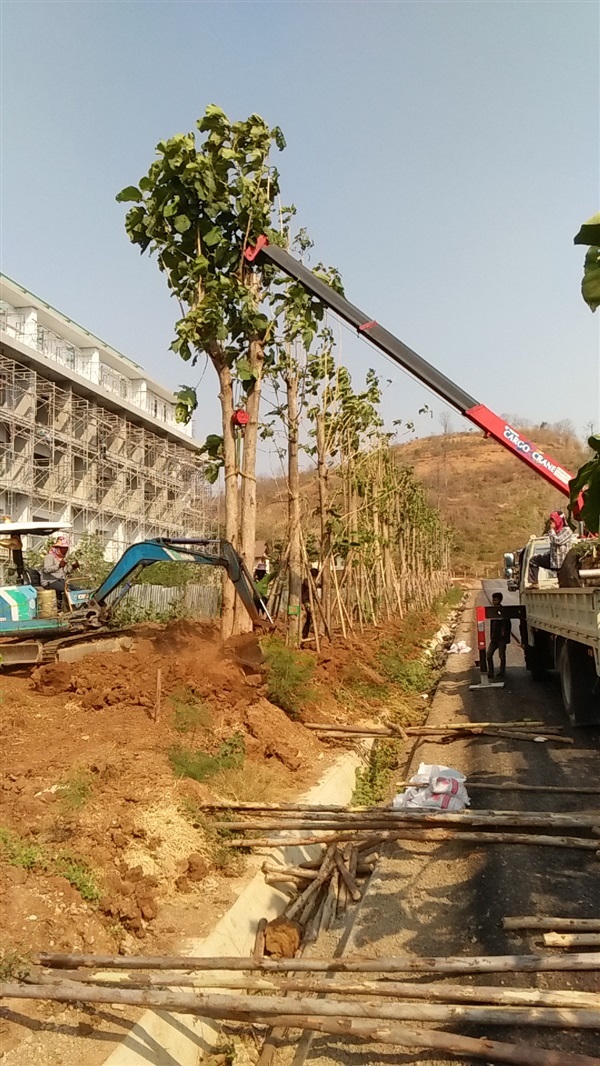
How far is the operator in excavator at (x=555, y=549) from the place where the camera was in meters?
13.8

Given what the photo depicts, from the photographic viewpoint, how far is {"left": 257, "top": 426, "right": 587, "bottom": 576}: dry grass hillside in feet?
258

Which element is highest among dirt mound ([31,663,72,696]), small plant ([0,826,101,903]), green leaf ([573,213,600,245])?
green leaf ([573,213,600,245])

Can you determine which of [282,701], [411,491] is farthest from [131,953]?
[411,491]

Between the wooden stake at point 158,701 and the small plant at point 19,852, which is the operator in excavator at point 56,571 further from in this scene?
the small plant at point 19,852

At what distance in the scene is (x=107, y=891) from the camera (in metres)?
5.85

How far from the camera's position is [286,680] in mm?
10969

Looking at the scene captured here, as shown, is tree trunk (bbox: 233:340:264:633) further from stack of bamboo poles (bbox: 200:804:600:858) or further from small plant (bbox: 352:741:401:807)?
stack of bamboo poles (bbox: 200:804:600:858)

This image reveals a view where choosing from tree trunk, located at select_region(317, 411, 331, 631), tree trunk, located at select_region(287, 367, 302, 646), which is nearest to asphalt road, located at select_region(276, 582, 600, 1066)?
tree trunk, located at select_region(287, 367, 302, 646)

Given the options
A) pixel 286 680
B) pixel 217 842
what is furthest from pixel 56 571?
pixel 217 842

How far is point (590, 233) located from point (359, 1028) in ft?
12.8

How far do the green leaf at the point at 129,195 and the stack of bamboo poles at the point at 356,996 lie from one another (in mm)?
10444

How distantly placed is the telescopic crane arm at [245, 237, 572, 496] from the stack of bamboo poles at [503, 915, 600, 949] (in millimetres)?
5938

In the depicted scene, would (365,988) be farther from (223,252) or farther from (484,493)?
(484,493)

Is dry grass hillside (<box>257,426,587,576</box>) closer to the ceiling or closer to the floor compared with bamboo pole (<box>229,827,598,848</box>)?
closer to the ceiling
